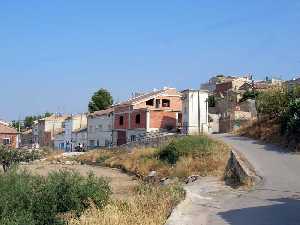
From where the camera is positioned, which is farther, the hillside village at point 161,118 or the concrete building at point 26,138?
the concrete building at point 26,138

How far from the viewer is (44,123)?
11112cm

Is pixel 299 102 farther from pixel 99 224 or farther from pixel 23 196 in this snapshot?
pixel 99 224

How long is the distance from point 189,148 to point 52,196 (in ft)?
51.8

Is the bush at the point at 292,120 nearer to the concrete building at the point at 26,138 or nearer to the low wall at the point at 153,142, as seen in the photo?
the low wall at the point at 153,142

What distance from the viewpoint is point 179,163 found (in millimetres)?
32688

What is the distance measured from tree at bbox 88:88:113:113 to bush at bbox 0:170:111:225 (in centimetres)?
7466

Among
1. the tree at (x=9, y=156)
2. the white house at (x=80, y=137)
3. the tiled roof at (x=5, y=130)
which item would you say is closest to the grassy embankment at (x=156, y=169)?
the tree at (x=9, y=156)

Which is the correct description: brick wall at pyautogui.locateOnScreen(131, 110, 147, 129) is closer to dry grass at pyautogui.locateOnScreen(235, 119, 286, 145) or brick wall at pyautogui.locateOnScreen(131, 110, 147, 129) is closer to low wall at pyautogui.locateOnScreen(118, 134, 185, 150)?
low wall at pyautogui.locateOnScreen(118, 134, 185, 150)

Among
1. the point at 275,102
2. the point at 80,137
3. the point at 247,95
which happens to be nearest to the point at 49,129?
the point at 80,137

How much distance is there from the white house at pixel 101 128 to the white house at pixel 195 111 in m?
23.3

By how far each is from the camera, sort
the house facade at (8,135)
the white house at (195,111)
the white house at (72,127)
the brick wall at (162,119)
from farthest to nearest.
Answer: the white house at (72,127) < the house facade at (8,135) < the brick wall at (162,119) < the white house at (195,111)

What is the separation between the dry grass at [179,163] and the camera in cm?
2863

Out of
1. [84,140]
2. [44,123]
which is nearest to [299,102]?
[84,140]

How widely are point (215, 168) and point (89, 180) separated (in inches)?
400
